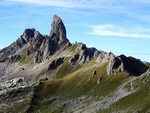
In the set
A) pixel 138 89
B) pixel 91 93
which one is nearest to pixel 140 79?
pixel 138 89

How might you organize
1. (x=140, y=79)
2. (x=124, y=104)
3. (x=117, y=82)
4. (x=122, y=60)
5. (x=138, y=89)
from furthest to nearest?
(x=122, y=60)
(x=117, y=82)
(x=140, y=79)
(x=138, y=89)
(x=124, y=104)

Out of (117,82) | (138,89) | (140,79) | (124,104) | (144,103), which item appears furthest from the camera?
(117,82)

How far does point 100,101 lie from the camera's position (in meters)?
160

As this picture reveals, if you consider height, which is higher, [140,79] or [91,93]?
[140,79]

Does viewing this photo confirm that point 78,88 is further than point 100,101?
Yes

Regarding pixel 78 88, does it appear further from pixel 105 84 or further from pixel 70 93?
pixel 105 84

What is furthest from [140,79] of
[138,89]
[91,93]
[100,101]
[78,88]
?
[78,88]

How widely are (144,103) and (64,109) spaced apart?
6704cm

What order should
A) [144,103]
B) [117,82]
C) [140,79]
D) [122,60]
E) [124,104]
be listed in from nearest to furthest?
[144,103] < [124,104] < [140,79] < [117,82] < [122,60]

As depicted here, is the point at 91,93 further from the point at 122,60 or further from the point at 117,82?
the point at 122,60

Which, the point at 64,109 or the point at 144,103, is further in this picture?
the point at 64,109

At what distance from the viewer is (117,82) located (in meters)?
176

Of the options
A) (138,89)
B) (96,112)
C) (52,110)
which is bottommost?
(52,110)

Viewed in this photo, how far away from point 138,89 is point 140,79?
11847 millimetres
